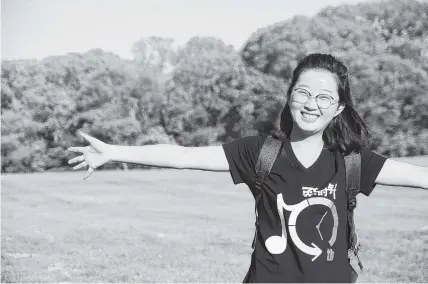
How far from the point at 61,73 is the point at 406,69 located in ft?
37.4

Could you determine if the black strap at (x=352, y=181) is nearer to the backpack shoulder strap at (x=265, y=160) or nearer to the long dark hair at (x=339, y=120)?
the long dark hair at (x=339, y=120)

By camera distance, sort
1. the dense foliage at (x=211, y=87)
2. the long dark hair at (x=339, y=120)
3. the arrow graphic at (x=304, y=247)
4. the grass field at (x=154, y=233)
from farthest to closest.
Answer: the dense foliage at (x=211, y=87)
the grass field at (x=154, y=233)
the long dark hair at (x=339, y=120)
the arrow graphic at (x=304, y=247)

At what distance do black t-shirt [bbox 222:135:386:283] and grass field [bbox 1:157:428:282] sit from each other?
412 cm

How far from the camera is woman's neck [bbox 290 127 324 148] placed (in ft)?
6.72

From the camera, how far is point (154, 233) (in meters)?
9.04

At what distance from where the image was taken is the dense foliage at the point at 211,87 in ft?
54.4

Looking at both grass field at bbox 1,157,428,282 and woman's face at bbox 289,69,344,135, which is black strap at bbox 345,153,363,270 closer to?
woman's face at bbox 289,69,344,135

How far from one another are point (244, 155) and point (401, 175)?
0.59m

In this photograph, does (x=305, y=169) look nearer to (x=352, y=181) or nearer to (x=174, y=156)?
(x=352, y=181)

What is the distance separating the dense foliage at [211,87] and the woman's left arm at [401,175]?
46.4ft

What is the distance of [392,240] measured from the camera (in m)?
7.62

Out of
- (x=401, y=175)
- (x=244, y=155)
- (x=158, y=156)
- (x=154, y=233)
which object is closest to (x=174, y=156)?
(x=158, y=156)

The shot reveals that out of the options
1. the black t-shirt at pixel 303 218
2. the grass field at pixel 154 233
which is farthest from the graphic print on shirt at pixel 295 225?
the grass field at pixel 154 233

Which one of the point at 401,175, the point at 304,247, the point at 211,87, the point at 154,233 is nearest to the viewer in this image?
the point at 304,247
